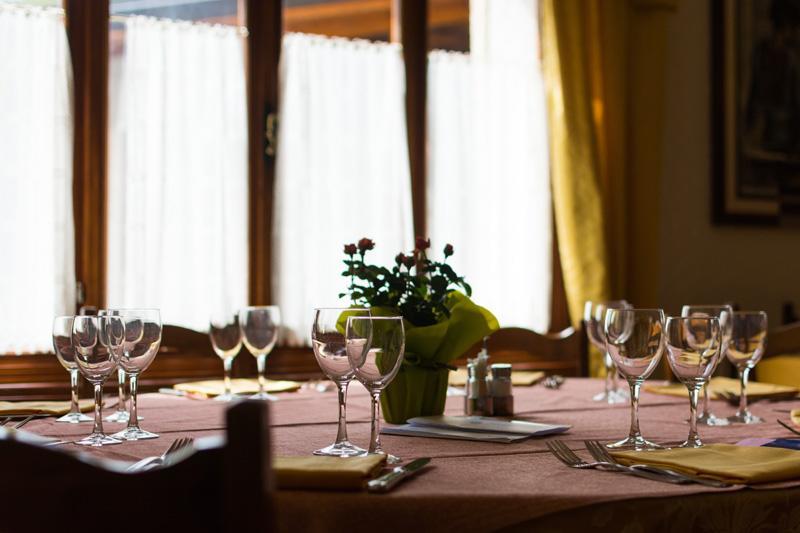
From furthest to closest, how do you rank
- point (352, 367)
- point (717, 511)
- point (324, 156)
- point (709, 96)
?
point (709, 96) < point (324, 156) < point (352, 367) < point (717, 511)

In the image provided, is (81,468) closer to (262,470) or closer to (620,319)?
(262,470)

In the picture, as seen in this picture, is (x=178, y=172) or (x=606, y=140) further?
(x=606, y=140)

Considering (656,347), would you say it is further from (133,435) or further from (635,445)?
(133,435)

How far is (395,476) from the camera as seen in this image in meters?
1.17

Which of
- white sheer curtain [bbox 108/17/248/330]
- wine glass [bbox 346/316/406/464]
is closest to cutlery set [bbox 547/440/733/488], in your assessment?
wine glass [bbox 346/316/406/464]

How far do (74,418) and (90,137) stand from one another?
1.93m

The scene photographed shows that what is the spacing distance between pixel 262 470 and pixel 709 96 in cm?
427

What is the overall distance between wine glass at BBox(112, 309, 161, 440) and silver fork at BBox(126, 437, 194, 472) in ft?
0.37

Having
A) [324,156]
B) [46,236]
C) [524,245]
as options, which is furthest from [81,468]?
[524,245]

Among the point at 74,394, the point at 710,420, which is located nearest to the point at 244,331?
the point at 74,394

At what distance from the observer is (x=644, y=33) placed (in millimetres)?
4398

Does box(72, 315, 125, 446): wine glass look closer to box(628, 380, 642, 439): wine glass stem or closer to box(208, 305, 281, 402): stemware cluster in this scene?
box(208, 305, 281, 402): stemware cluster

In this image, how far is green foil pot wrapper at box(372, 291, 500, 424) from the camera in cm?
172

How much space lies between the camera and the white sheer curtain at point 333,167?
12.4 ft
